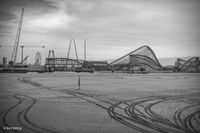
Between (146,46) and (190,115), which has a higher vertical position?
(146,46)

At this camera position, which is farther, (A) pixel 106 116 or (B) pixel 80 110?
(B) pixel 80 110

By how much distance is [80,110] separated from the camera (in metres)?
8.52

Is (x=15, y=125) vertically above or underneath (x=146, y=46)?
underneath

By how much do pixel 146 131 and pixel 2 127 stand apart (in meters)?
4.49

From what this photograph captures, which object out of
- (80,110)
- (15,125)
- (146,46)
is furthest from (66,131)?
(146,46)

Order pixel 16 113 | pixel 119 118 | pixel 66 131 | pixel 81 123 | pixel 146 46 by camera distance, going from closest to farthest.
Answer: pixel 66 131 → pixel 81 123 → pixel 119 118 → pixel 16 113 → pixel 146 46

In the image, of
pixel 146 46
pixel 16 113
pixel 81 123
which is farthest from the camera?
pixel 146 46

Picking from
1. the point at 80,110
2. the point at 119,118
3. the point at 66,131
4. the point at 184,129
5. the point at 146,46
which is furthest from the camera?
the point at 146,46

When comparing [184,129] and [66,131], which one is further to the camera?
[184,129]

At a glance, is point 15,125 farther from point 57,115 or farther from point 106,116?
point 106,116

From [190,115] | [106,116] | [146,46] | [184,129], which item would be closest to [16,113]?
[106,116]

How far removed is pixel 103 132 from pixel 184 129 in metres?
2.63

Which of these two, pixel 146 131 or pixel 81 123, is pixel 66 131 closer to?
pixel 81 123

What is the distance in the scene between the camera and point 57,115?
750cm
